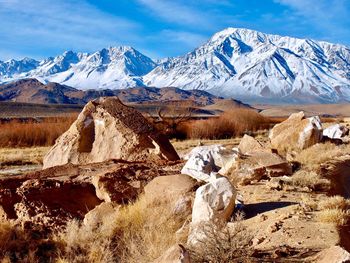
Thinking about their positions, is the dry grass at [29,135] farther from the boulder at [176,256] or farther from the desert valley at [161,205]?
the boulder at [176,256]

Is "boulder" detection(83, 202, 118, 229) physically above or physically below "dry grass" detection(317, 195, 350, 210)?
below

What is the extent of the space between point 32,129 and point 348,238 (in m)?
29.5

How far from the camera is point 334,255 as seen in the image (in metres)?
Answer: 6.45

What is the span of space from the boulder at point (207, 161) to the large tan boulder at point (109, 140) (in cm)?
303

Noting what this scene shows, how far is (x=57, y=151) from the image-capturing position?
17.5 m

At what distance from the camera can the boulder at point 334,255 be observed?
6.22m

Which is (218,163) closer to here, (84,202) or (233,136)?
(84,202)

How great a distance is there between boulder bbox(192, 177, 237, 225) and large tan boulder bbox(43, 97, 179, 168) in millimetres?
7543

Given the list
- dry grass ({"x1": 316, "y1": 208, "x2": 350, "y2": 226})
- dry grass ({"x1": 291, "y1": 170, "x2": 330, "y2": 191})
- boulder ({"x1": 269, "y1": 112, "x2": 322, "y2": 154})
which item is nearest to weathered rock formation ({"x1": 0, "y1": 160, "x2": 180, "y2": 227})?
dry grass ({"x1": 291, "y1": 170, "x2": 330, "y2": 191})

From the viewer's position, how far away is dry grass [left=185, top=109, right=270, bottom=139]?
39156 millimetres

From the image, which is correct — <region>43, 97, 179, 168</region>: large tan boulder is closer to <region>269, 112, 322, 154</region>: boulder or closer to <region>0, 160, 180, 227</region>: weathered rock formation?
<region>0, 160, 180, 227</region>: weathered rock formation

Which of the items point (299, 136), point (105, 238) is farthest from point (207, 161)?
point (299, 136)

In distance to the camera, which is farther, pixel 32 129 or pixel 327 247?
pixel 32 129

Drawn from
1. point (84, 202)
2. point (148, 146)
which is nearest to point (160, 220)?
point (84, 202)
